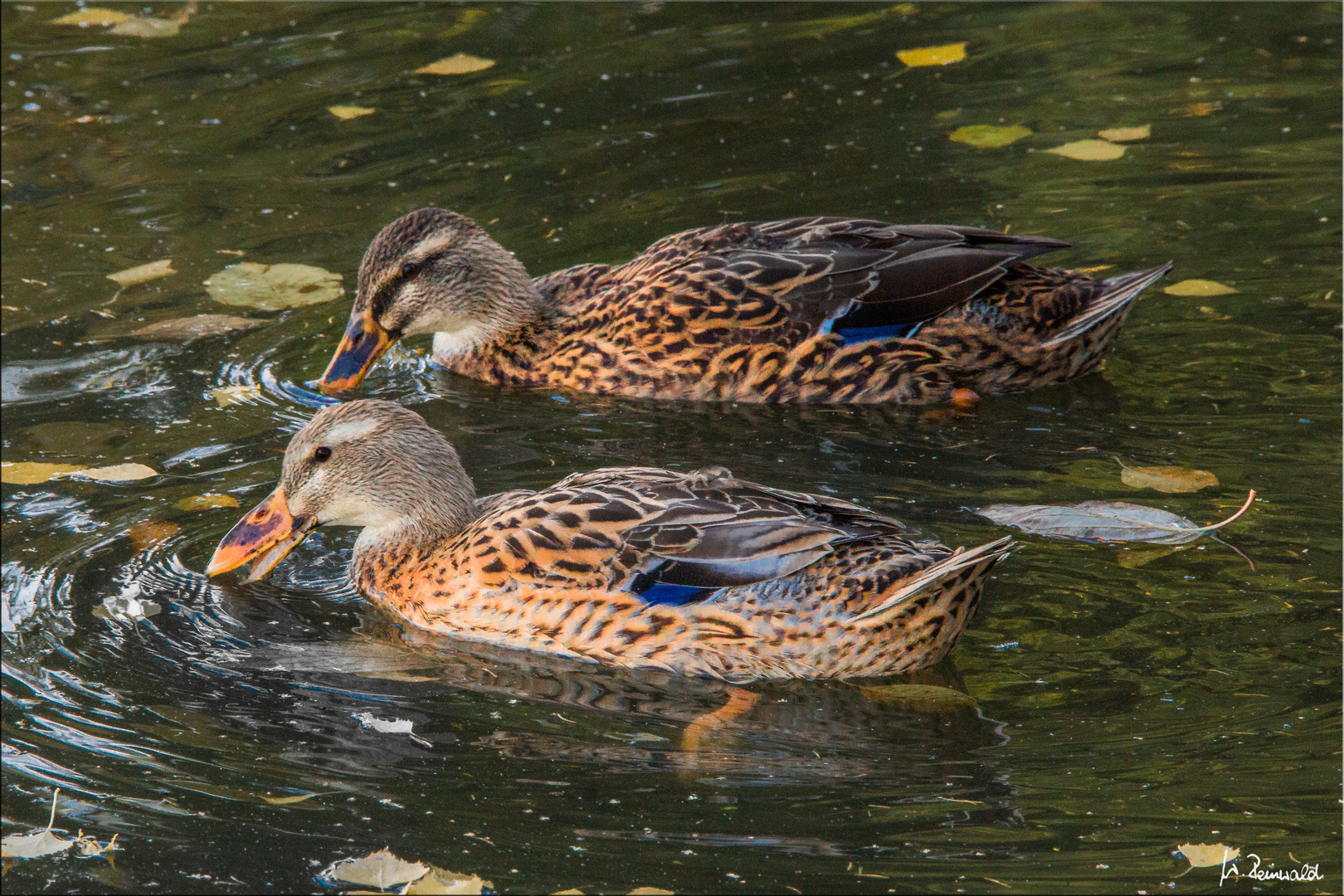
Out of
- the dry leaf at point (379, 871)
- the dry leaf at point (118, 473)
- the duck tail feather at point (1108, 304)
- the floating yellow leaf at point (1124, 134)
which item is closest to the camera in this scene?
the dry leaf at point (379, 871)

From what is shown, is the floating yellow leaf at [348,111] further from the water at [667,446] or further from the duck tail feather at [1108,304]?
the duck tail feather at [1108,304]

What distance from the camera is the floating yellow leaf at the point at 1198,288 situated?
29.4ft

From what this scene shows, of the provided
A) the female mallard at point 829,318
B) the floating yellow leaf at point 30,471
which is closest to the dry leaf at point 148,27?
the female mallard at point 829,318

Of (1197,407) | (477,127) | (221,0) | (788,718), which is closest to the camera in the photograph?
(788,718)

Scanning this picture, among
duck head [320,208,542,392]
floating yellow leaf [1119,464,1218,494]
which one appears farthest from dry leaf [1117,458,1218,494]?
duck head [320,208,542,392]

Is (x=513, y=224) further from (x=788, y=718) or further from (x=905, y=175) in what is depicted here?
(x=788, y=718)

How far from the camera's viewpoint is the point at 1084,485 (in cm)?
718

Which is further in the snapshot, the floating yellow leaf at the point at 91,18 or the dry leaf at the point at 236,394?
the floating yellow leaf at the point at 91,18

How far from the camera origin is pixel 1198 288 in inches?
354

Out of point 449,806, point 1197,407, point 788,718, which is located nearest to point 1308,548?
point 1197,407

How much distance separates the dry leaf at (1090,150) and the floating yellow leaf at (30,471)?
652 cm

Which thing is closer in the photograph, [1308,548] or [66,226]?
[1308,548]

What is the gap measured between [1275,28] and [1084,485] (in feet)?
22.3
